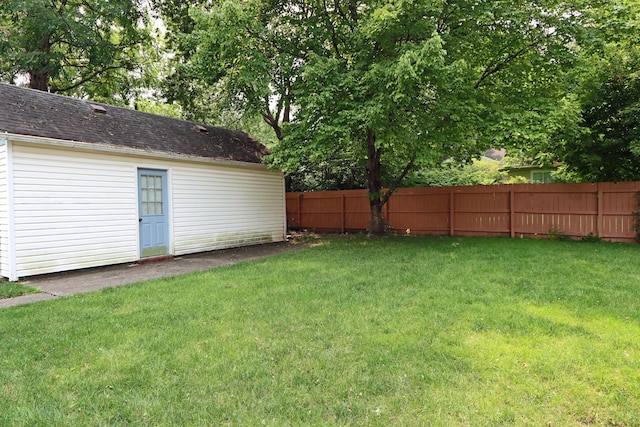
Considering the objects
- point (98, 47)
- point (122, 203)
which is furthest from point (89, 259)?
point (98, 47)

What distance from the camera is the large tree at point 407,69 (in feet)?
26.4

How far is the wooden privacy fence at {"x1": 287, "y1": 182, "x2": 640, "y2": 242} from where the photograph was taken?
9469 millimetres

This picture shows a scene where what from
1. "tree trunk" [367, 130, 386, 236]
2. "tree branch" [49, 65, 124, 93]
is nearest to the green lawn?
"tree trunk" [367, 130, 386, 236]

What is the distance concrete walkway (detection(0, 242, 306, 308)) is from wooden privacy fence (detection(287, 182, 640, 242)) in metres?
5.03

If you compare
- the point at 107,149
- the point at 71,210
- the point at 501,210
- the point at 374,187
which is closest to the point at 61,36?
the point at 107,149

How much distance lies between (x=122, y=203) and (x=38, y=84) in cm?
1050

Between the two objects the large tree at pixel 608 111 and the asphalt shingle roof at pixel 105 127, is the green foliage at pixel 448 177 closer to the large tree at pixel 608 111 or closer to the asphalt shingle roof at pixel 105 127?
the large tree at pixel 608 111

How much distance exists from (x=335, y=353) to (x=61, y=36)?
16.1m

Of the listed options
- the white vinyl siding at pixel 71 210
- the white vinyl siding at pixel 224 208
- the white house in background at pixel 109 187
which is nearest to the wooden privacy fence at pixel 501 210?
the white vinyl siding at pixel 224 208

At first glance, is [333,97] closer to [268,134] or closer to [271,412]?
[271,412]

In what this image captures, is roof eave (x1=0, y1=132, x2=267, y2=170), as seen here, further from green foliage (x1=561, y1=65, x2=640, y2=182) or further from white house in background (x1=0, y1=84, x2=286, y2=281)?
green foliage (x1=561, y1=65, x2=640, y2=182)

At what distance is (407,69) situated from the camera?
22.7ft

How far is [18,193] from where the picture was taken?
6.64 m

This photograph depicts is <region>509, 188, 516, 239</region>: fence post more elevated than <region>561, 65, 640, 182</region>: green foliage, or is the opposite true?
<region>561, 65, 640, 182</region>: green foliage
